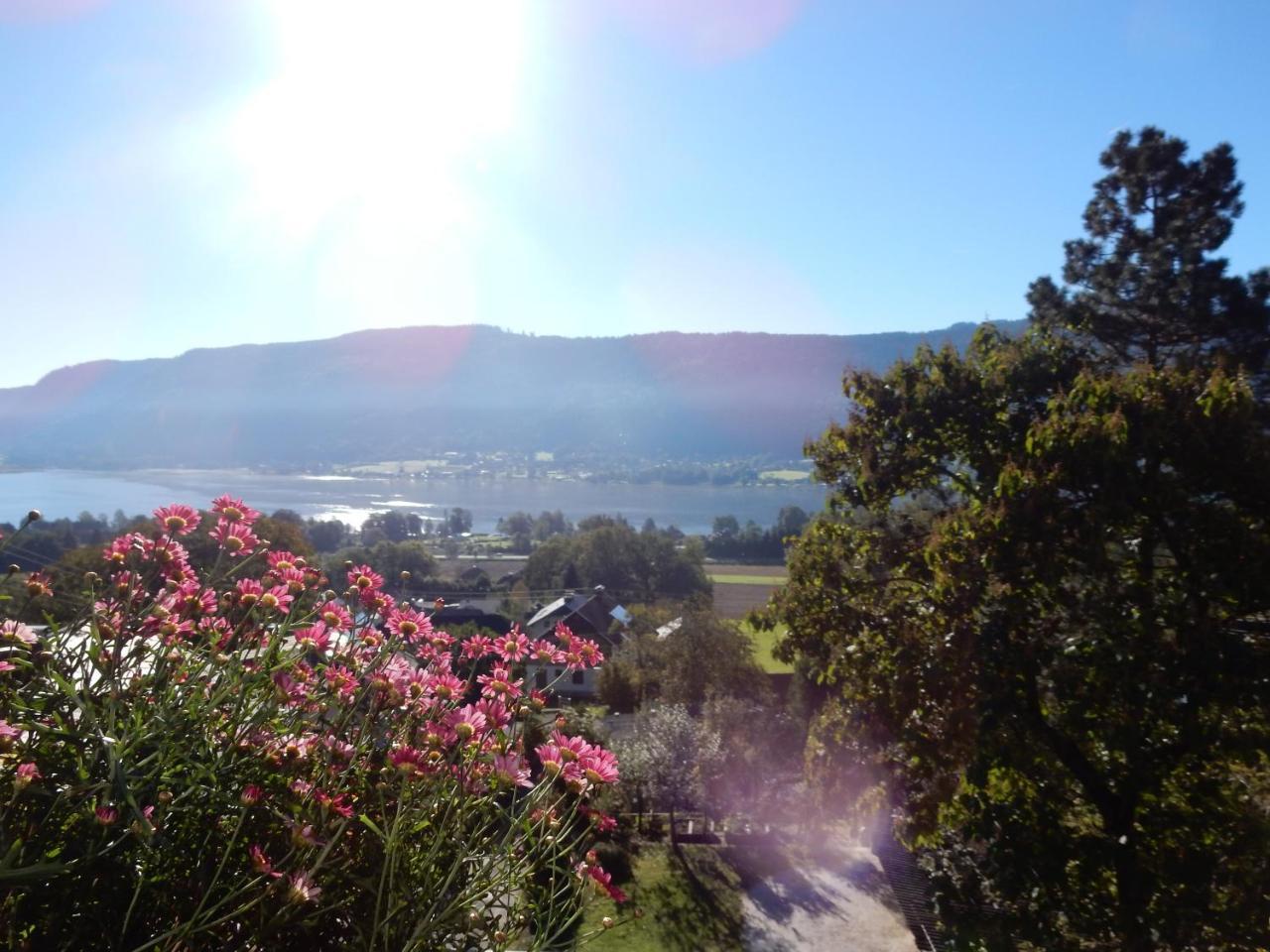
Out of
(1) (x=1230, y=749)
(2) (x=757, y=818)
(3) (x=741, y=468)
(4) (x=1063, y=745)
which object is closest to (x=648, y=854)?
(2) (x=757, y=818)

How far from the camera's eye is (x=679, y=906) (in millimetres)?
11438

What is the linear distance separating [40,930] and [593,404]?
86.7 m

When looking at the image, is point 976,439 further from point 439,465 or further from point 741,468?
point 741,468

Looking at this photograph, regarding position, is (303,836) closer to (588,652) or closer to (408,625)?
(408,625)

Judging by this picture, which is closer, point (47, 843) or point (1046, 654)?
point (47, 843)

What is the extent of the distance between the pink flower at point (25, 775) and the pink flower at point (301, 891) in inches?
17.0

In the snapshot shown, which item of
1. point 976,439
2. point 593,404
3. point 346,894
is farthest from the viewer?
point 593,404

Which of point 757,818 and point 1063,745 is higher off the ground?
point 1063,745

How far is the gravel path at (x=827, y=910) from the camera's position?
1002 centimetres

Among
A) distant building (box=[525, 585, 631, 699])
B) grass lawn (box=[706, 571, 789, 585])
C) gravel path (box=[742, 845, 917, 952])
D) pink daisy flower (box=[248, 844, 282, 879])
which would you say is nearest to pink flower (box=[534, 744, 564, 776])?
pink daisy flower (box=[248, 844, 282, 879])

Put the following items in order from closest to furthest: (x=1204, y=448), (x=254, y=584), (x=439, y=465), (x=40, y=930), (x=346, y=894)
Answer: (x=40, y=930)
(x=346, y=894)
(x=254, y=584)
(x=1204, y=448)
(x=439, y=465)

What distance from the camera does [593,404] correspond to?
3447 inches

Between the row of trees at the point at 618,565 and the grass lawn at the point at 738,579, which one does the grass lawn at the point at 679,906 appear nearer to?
the row of trees at the point at 618,565

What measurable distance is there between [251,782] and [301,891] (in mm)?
374
